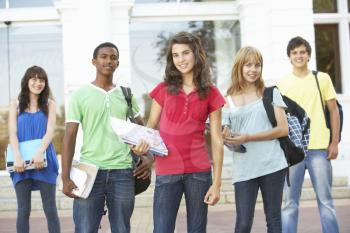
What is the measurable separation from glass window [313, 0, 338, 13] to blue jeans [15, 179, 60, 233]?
7.18m

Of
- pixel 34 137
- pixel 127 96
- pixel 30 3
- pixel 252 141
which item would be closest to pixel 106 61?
pixel 127 96

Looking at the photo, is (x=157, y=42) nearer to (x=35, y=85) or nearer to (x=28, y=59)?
(x=28, y=59)

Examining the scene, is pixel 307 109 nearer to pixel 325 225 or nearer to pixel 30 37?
pixel 325 225

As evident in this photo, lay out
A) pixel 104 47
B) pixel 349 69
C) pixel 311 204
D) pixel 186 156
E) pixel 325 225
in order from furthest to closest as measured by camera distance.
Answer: pixel 349 69 < pixel 311 204 < pixel 325 225 < pixel 104 47 < pixel 186 156

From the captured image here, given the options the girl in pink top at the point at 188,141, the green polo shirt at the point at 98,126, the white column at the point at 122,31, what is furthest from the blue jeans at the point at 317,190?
the white column at the point at 122,31

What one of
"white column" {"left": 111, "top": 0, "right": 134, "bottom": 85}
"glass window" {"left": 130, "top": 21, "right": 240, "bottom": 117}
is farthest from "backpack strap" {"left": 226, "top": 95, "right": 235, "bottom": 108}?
"glass window" {"left": 130, "top": 21, "right": 240, "bottom": 117}

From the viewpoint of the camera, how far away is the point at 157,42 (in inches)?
447

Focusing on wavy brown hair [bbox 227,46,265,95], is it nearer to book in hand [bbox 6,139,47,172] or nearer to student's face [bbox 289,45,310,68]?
student's face [bbox 289,45,310,68]

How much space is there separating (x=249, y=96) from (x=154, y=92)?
87cm

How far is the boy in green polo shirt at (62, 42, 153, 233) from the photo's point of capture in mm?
3893

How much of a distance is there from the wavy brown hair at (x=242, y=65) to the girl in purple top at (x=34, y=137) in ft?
6.24

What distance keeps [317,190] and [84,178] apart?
2.21 meters

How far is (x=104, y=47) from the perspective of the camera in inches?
159

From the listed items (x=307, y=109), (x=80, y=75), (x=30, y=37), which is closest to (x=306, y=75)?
(x=307, y=109)
